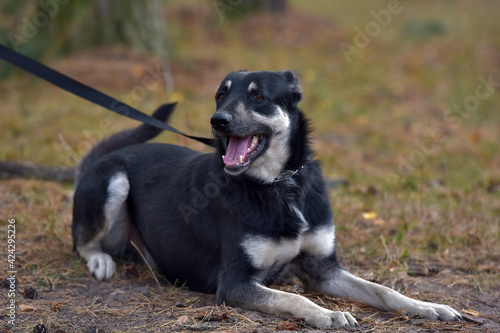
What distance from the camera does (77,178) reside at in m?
4.94

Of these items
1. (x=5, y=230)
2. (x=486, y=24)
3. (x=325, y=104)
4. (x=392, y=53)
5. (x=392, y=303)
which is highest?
(x=486, y=24)

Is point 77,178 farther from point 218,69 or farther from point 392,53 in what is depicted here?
point 392,53

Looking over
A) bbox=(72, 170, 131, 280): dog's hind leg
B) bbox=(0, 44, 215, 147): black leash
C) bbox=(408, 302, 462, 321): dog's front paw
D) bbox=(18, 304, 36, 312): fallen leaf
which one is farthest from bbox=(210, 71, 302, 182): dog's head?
bbox=(18, 304, 36, 312): fallen leaf

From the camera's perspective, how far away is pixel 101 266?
Answer: 409 centimetres

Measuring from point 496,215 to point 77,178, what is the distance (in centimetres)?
388

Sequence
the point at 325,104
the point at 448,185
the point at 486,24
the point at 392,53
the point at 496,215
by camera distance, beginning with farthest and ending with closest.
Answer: the point at 486,24
the point at 392,53
the point at 325,104
the point at 448,185
the point at 496,215

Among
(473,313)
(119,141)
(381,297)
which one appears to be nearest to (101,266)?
(119,141)

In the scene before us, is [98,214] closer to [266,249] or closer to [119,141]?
[119,141]

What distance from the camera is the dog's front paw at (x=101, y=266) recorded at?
4.05 meters

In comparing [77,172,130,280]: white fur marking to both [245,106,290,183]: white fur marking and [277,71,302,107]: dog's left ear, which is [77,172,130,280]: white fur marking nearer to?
[245,106,290,183]: white fur marking

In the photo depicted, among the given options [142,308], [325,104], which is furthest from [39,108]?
[142,308]

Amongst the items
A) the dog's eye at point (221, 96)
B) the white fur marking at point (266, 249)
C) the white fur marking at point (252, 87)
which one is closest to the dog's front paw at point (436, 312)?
the white fur marking at point (266, 249)

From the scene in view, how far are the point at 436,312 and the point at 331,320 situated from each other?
671 millimetres

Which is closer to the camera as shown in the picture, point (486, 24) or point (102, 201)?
point (102, 201)
